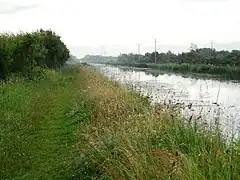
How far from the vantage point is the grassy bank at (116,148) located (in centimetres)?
570

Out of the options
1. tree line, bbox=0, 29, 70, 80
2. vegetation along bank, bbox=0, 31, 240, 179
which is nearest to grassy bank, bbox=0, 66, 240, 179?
vegetation along bank, bbox=0, 31, 240, 179

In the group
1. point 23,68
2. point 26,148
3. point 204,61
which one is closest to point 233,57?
point 204,61

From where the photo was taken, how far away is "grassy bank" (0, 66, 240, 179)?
18.7 feet

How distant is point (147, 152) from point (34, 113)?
8968mm

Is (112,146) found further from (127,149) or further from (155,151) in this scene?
(155,151)

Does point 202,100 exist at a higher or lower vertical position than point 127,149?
lower

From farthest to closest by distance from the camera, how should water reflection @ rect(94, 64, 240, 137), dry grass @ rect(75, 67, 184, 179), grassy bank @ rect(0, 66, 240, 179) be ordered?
water reflection @ rect(94, 64, 240, 137), dry grass @ rect(75, 67, 184, 179), grassy bank @ rect(0, 66, 240, 179)

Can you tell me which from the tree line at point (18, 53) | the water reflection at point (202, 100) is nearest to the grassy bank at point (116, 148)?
the water reflection at point (202, 100)

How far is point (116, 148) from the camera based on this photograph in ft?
23.4

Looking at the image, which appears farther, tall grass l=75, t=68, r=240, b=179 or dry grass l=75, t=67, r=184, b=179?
dry grass l=75, t=67, r=184, b=179

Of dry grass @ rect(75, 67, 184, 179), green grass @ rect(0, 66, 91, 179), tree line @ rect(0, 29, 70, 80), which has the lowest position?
green grass @ rect(0, 66, 91, 179)

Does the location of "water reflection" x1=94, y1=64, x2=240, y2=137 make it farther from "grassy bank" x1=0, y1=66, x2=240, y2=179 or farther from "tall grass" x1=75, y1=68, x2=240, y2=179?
"grassy bank" x1=0, y1=66, x2=240, y2=179

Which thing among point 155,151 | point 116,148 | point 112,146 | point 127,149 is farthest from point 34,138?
point 155,151

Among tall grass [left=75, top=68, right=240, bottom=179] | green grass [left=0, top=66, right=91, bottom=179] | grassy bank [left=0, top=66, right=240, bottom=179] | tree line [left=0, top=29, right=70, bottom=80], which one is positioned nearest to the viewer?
tall grass [left=75, top=68, right=240, bottom=179]
